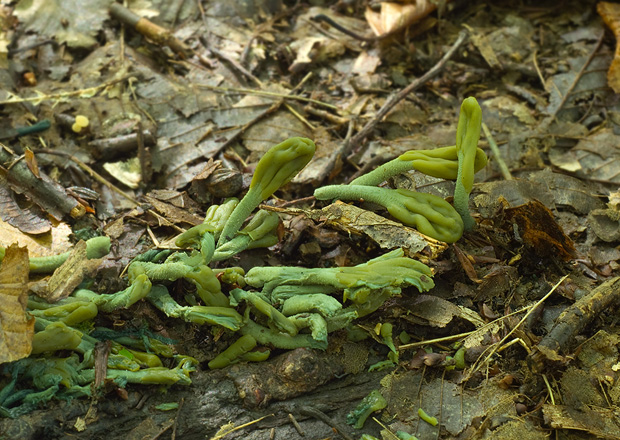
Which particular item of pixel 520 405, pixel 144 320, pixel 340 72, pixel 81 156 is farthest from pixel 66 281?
pixel 340 72

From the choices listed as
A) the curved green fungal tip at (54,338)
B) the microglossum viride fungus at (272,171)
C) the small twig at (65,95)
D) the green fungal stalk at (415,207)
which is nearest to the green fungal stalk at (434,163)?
the green fungal stalk at (415,207)

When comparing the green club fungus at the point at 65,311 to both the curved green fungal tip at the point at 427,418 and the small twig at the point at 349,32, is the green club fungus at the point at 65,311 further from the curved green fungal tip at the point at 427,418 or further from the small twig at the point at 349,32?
the small twig at the point at 349,32

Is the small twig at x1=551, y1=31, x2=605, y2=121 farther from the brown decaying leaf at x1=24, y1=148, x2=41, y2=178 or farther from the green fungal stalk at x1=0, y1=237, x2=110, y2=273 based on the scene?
the brown decaying leaf at x1=24, y1=148, x2=41, y2=178

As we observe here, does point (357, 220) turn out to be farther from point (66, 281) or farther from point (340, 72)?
point (340, 72)

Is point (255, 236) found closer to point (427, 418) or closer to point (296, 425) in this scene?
point (296, 425)

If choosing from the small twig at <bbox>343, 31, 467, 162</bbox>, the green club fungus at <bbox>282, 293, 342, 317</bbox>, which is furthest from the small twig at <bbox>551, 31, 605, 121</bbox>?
the green club fungus at <bbox>282, 293, 342, 317</bbox>

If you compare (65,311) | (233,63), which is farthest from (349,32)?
(65,311)

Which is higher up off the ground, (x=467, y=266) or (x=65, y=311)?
(x=65, y=311)

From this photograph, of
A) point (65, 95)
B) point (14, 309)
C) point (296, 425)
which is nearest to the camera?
point (14, 309)
